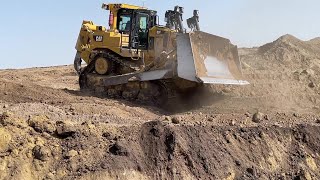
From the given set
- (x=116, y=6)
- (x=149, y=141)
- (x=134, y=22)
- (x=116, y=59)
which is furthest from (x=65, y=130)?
(x=116, y=6)

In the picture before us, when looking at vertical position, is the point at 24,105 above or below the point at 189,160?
above

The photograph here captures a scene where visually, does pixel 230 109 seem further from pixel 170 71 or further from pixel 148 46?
pixel 148 46

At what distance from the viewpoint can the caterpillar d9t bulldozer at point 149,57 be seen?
36.9 feet

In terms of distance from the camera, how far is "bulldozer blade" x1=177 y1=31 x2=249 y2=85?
10.9 meters

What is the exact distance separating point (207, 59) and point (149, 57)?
6.79ft

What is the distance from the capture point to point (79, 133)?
6.95 m

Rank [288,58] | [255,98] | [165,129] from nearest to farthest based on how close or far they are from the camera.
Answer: [165,129], [255,98], [288,58]

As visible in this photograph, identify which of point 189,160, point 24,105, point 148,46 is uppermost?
point 148,46

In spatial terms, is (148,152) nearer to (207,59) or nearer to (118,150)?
(118,150)

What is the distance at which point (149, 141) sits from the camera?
714cm

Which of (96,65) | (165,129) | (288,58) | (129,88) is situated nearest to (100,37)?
(96,65)

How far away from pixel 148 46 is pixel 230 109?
3414 millimetres

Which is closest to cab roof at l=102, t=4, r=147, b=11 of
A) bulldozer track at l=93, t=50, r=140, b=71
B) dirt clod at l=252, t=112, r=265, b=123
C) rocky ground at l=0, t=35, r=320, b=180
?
bulldozer track at l=93, t=50, r=140, b=71

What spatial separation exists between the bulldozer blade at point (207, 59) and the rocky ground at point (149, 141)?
2.74 ft
